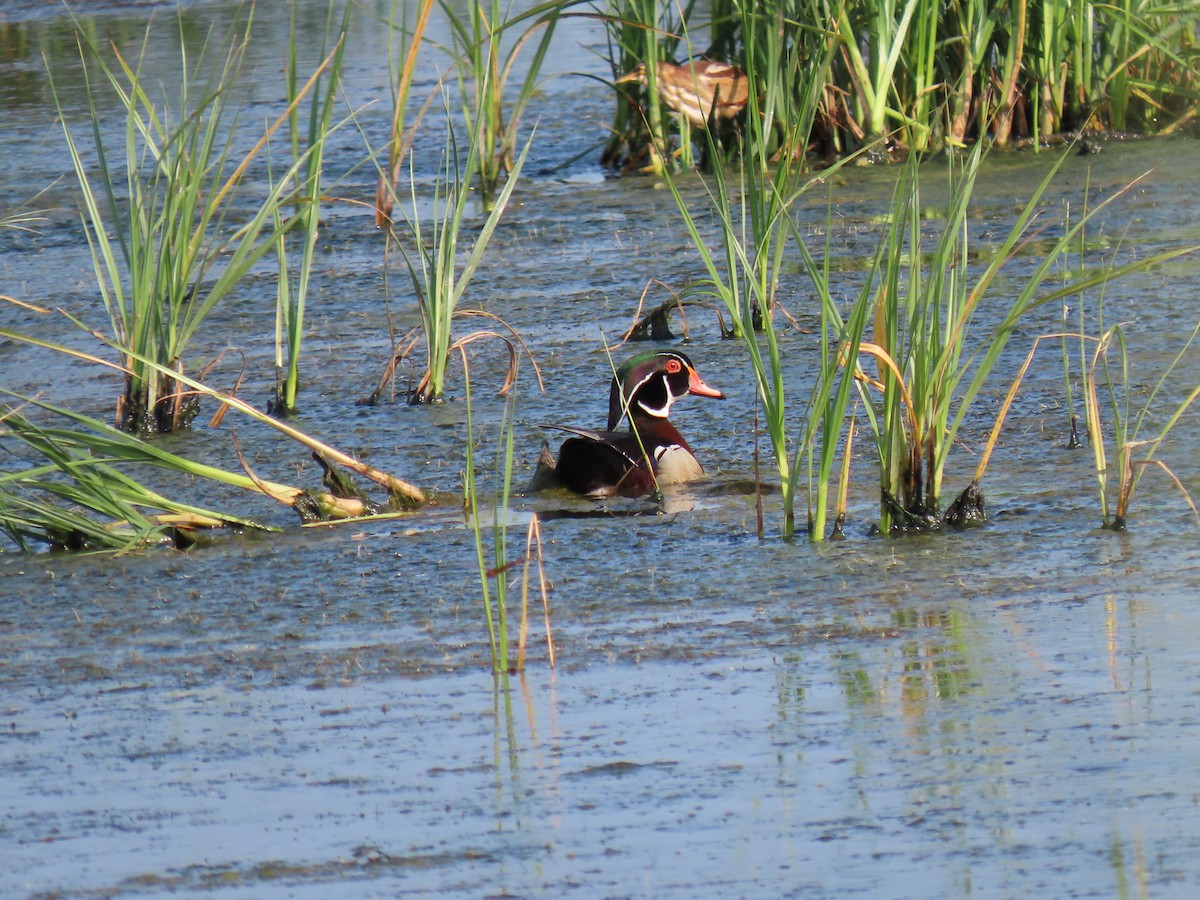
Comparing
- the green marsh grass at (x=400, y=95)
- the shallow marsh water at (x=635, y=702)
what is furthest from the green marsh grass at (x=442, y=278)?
the green marsh grass at (x=400, y=95)

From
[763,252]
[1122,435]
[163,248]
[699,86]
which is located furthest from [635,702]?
[699,86]

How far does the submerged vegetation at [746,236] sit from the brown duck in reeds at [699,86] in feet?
0.06

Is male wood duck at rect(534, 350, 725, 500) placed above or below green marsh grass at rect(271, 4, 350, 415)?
below

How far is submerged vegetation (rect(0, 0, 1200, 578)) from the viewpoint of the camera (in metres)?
4.11

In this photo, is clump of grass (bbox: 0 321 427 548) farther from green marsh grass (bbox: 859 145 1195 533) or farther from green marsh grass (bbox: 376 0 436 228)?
green marsh grass (bbox: 376 0 436 228)

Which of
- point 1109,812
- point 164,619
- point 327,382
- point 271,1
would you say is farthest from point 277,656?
point 271,1

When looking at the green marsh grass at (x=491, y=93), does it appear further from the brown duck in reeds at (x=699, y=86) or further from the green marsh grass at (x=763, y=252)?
the green marsh grass at (x=763, y=252)

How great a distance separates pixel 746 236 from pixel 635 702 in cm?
407

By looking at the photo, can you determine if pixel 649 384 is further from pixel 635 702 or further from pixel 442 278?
pixel 635 702

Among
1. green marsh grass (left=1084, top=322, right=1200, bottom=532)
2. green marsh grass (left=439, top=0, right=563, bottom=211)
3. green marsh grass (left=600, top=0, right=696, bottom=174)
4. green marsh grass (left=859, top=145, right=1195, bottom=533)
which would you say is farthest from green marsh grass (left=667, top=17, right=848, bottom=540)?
green marsh grass (left=439, top=0, right=563, bottom=211)

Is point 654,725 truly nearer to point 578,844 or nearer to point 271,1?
point 578,844

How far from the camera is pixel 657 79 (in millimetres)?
8719

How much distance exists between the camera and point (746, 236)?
7.07 metres

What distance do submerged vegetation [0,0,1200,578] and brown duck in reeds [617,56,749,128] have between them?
0.06 ft
